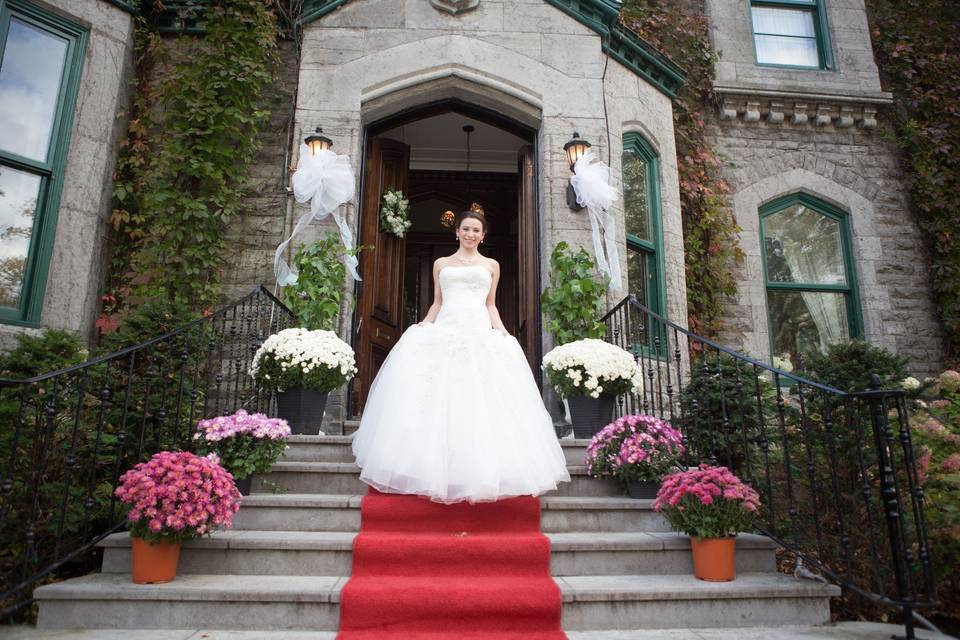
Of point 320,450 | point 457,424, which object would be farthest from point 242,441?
point 457,424

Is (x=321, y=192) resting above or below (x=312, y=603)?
above

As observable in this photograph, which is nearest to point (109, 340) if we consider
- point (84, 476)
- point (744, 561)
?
point (84, 476)

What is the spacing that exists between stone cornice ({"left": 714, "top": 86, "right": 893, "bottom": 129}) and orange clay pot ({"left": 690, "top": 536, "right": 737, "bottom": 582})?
6.02 metres

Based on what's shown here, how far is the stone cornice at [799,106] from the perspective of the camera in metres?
7.44

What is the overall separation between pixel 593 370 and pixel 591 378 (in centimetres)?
6

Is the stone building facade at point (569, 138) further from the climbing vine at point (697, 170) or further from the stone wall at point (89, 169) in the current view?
the climbing vine at point (697, 170)

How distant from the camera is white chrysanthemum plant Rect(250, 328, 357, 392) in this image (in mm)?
4383

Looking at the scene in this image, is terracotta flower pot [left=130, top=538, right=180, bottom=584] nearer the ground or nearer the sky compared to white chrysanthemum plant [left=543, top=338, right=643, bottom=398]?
nearer the ground

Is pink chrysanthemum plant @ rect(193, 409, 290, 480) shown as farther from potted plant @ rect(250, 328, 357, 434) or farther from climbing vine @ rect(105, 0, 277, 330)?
climbing vine @ rect(105, 0, 277, 330)

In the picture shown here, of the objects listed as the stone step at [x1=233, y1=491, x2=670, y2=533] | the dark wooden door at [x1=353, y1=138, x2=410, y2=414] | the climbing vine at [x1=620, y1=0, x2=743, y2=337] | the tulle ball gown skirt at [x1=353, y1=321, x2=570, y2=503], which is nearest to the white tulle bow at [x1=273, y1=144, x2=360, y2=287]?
the dark wooden door at [x1=353, y1=138, x2=410, y2=414]

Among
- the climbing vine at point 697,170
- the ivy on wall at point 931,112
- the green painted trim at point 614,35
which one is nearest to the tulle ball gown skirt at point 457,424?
the climbing vine at point 697,170

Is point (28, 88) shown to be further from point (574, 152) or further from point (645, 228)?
point (645, 228)

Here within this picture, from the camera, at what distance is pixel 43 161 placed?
5102 mm

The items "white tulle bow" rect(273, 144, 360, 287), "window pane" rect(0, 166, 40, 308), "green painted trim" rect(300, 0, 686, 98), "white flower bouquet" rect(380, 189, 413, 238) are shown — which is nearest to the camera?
"window pane" rect(0, 166, 40, 308)
